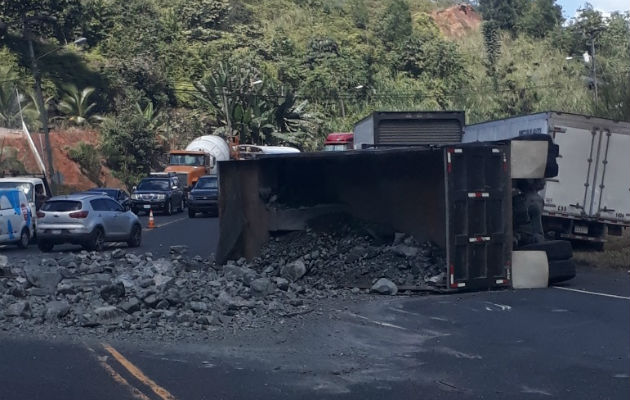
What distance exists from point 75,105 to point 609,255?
1742 inches

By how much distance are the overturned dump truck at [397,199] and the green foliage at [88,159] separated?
3694 centimetres

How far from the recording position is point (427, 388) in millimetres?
8594

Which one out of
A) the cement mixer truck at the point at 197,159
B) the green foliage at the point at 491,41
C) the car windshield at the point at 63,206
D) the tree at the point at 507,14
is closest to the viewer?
the car windshield at the point at 63,206

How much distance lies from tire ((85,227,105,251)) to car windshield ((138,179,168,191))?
1679cm

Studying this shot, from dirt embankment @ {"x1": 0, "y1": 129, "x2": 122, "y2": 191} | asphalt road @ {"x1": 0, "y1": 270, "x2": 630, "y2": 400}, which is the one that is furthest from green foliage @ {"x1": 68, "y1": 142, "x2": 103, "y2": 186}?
asphalt road @ {"x1": 0, "y1": 270, "x2": 630, "y2": 400}

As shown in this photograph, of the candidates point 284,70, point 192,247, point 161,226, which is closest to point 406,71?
point 284,70

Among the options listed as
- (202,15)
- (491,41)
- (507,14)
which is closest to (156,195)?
(202,15)

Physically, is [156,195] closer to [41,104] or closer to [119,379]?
[41,104]

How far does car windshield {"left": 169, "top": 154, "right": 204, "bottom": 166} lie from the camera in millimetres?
48062

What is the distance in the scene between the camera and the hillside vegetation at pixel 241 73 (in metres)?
55.0

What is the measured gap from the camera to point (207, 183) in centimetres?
4031

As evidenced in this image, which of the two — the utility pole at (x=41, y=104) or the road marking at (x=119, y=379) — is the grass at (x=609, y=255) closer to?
the road marking at (x=119, y=379)

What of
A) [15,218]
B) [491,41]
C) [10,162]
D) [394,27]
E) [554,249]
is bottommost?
[554,249]

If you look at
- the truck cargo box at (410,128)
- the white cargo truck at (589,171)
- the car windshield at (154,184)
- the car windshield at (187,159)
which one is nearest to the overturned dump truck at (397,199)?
the white cargo truck at (589,171)
